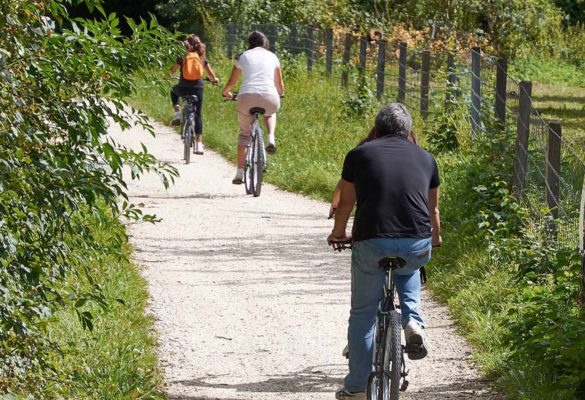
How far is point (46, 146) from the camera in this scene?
562 centimetres

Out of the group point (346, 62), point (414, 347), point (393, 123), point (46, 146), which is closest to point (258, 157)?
point (393, 123)

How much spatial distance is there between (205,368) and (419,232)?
7.42ft

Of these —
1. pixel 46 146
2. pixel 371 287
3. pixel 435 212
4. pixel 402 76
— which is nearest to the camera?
pixel 46 146

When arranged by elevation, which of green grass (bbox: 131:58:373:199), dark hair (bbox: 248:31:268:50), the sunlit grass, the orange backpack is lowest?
green grass (bbox: 131:58:373:199)

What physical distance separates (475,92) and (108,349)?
24.5ft

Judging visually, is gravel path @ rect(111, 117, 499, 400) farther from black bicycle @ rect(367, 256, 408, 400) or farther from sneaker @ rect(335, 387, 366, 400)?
black bicycle @ rect(367, 256, 408, 400)

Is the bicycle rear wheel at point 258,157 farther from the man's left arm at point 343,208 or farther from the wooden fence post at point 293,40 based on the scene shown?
the wooden fence post at point 293,40

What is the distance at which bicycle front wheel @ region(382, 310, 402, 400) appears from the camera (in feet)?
19.8

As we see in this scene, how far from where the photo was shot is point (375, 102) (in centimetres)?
1912

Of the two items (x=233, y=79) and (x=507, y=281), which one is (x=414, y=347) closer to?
(x=507, y=281)

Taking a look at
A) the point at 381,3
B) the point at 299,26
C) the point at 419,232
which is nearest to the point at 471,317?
the point at 419,232

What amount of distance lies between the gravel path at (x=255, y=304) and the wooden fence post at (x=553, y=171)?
103 centimetres

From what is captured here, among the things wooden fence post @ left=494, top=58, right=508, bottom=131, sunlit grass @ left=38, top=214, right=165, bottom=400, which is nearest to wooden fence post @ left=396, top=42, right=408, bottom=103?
wooden fence post @ left=494, top=58, right=508, bottom=131

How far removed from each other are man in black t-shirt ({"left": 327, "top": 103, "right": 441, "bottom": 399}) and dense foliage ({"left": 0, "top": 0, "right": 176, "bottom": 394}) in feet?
3.36
